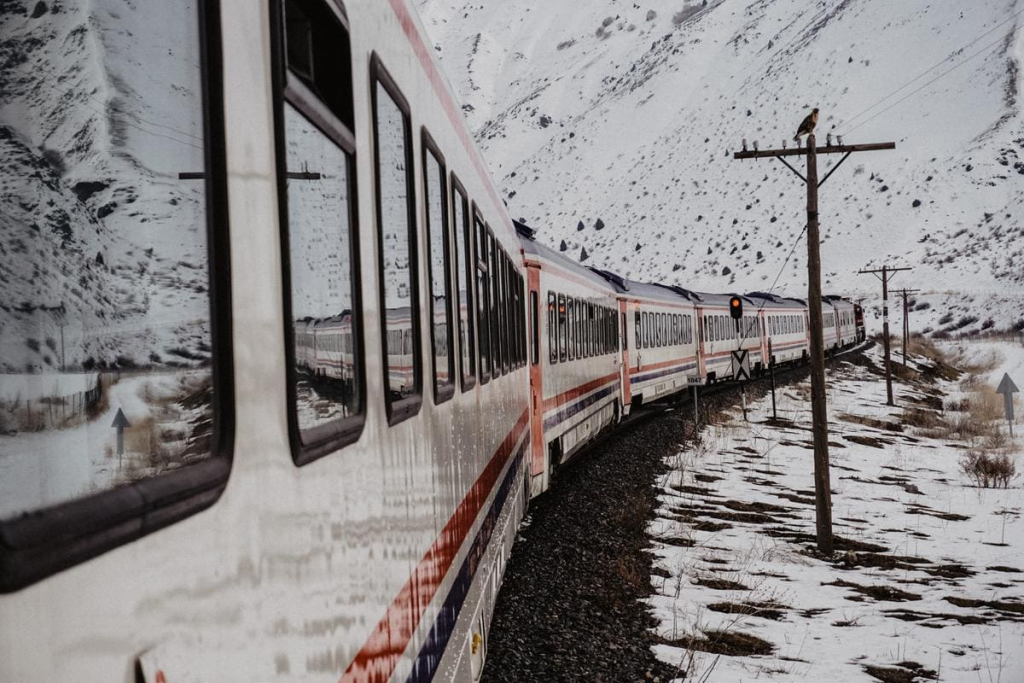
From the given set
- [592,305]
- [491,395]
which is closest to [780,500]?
[592,305]

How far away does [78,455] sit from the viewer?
50.5 inches

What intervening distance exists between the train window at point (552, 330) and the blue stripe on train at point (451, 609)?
5.69m

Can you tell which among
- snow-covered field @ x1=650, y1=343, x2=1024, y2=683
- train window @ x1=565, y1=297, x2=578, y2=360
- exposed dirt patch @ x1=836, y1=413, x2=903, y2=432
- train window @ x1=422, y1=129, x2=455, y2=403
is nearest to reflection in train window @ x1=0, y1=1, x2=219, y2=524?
train window @ x1=422, y1=129, x2=455, y2=403

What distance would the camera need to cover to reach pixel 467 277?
5371mm

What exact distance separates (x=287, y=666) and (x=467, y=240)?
3.79 metres

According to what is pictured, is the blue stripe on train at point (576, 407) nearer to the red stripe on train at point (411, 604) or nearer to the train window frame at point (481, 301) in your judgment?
the train window frame at point (481, 301)

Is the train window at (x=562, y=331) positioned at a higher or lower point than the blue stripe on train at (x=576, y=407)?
higher

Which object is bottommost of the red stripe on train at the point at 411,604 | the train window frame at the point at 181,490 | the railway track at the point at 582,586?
the railway track at the point at 582,586

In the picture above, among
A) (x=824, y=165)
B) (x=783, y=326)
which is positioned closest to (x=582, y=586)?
(x=783, y=326)

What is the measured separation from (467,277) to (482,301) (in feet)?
2.62

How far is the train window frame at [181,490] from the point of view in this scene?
111cm

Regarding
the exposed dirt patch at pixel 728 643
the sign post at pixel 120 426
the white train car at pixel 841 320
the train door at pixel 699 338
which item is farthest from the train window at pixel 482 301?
the white train car at pixel 841 320

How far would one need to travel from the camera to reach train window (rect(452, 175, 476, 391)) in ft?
16.5

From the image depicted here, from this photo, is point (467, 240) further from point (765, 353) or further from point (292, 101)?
point (765, 353)
